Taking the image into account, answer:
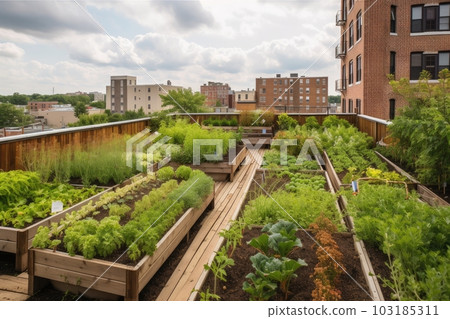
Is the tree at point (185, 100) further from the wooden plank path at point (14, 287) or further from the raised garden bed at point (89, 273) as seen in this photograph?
the raised garden bed at point (89, 273)

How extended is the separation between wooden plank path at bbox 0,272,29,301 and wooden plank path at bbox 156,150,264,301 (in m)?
1.09

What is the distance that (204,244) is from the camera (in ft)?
12.3

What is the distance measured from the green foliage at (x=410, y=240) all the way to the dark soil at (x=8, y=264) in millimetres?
3059

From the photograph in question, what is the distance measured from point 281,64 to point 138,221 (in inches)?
146

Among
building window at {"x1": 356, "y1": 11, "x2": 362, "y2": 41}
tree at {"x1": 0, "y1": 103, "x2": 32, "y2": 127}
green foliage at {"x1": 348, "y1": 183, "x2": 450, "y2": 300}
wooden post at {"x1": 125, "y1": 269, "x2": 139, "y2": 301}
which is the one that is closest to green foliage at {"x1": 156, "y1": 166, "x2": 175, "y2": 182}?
wooden post at {"x1": 125, "y1": 269, "x2": 139, "y2": 301}

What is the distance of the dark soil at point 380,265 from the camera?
7.02 feet

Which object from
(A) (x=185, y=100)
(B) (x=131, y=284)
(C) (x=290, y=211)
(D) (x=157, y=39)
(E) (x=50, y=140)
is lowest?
(B) (x=131, y=284)

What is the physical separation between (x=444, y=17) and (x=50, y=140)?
1703 cm

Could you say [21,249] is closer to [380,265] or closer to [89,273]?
[89,273]

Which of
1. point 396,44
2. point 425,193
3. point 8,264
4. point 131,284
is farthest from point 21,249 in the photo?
point 396,44

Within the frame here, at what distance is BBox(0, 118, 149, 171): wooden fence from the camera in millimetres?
4473
